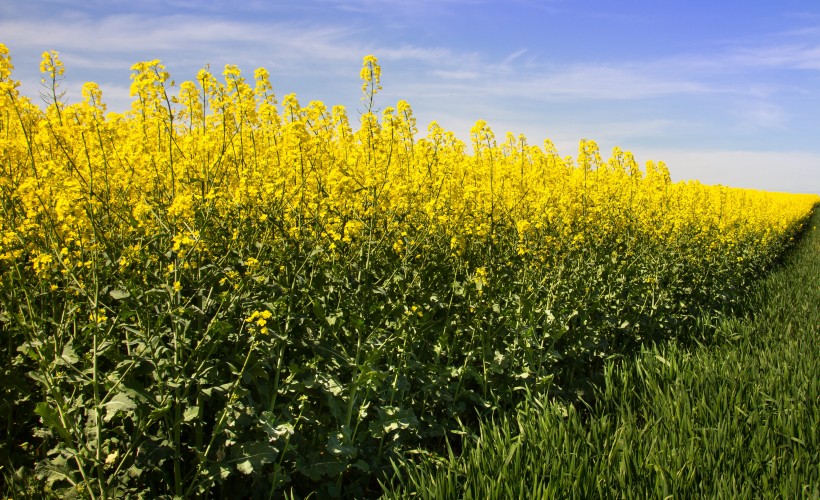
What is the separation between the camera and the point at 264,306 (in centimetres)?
275

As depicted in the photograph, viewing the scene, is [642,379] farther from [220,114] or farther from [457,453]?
[220,114]

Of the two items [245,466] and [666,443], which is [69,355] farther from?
[666,443]

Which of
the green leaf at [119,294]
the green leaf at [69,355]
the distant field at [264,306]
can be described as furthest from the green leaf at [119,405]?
the green leaf at [119,294]

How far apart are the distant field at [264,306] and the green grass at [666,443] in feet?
0.31

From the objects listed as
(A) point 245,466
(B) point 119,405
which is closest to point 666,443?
(A) point 245,466

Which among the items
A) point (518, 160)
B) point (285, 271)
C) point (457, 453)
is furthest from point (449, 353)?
point (518, 160)

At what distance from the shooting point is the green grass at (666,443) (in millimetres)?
2543

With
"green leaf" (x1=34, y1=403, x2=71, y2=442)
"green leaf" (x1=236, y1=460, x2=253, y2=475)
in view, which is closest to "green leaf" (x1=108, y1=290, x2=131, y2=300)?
"green leaf" (x1=34, y1=403, x2=71, y2=442)

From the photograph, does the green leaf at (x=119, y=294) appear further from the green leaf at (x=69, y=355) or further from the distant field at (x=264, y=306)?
the green leaf at (x=69, y=355)

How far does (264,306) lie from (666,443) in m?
1.95

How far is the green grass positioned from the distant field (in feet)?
0.31

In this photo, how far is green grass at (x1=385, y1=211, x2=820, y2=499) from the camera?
2543mm

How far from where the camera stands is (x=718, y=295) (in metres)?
6.88

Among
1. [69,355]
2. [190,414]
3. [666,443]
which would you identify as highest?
[69,355]
